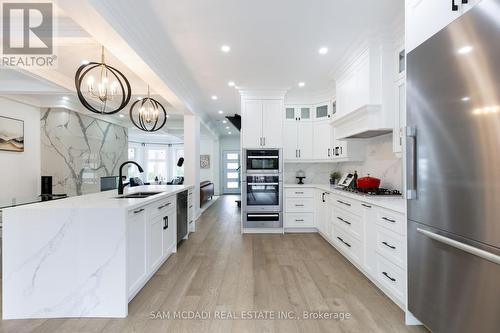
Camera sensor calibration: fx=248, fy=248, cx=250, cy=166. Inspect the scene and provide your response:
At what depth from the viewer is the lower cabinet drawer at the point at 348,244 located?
9.68ft

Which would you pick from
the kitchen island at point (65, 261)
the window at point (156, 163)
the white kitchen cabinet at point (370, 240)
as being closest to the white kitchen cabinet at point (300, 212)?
the white kitchen cabinet at point (370, 240)

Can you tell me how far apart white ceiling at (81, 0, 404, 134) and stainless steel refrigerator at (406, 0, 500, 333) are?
41.3 inches

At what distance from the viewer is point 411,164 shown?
72.6 inches

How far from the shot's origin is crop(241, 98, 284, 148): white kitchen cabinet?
4734mm

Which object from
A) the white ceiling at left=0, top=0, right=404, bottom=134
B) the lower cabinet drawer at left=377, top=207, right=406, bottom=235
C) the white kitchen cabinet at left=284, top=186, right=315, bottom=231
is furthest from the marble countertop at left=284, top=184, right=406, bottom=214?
the white ceiling at left=0, top=0, right=404, bottom=134

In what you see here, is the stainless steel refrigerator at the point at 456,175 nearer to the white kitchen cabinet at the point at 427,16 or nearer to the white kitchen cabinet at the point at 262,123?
the white kitchen cabinet at the point at 427,16

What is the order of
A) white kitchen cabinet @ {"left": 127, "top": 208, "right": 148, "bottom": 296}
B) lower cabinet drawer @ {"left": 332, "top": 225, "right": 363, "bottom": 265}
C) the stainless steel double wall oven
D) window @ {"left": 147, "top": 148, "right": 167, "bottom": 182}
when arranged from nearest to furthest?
white kitchen cabinet @ {"left": 127, "top": 208, "right": 148, "bottom": 296}, lower cabinet drawer @ {"left": 332, "top": 225, "right": 363, "bottom": 265}, the stainless steel double wall oven, window @ {"left": 147, "top": 148, "right": 167, "bottom": 182}

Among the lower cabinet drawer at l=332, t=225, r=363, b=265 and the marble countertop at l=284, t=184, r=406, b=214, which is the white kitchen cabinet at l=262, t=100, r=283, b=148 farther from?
the lower cabinet drawer at l=332, t=225, r=363, b=265

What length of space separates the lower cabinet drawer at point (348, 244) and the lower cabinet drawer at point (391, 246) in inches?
17.4

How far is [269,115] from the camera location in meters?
4.76

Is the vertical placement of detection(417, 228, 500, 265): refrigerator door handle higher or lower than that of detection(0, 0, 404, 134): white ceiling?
lower

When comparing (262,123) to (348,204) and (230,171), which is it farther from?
(230,171)

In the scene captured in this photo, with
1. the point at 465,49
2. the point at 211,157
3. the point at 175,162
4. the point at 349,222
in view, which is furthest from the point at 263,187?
the point at 175,162

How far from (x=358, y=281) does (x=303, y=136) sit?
2.99 meters
